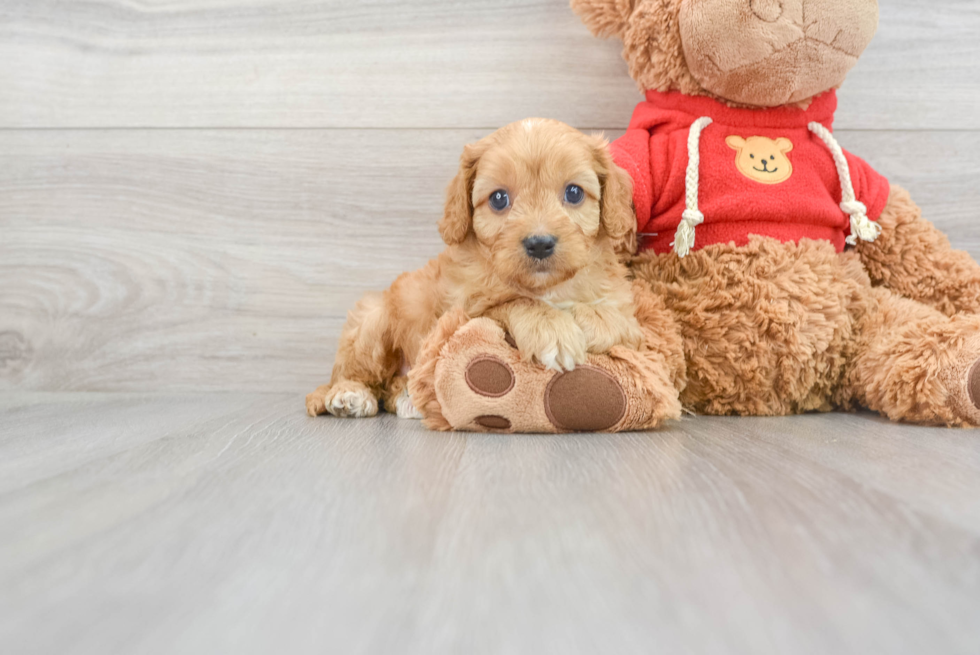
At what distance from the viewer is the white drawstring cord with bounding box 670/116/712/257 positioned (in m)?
1.43

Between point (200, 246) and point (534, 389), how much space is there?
119 centimetres

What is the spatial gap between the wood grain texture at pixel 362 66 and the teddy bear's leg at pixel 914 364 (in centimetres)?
65

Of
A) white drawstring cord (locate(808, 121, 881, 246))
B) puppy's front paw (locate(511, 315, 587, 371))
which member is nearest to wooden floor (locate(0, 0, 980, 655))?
puppy's front paw (locate(511, 315, 587, 371))

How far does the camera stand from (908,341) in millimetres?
1354

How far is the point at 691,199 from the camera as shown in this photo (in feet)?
4.76

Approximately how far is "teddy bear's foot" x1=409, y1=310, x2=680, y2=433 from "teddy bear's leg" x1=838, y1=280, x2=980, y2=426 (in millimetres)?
442

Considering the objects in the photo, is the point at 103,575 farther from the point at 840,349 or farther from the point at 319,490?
the point at 840,349

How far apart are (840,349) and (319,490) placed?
111cm

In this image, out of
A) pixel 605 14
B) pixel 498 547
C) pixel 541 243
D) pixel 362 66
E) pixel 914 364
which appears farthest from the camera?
pixel 362 66

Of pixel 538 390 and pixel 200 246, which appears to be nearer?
pixel 538 390

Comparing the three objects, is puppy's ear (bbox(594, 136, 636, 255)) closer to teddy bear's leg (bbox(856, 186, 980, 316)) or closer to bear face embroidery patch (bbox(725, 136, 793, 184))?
bear face embroidery patch (bbox(725, 136, 793, 184))

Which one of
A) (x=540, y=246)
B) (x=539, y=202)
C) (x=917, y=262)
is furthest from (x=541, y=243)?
(x=917, y=262)

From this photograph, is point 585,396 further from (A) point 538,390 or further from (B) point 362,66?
(B) point 362,66

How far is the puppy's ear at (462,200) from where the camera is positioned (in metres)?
1.35
